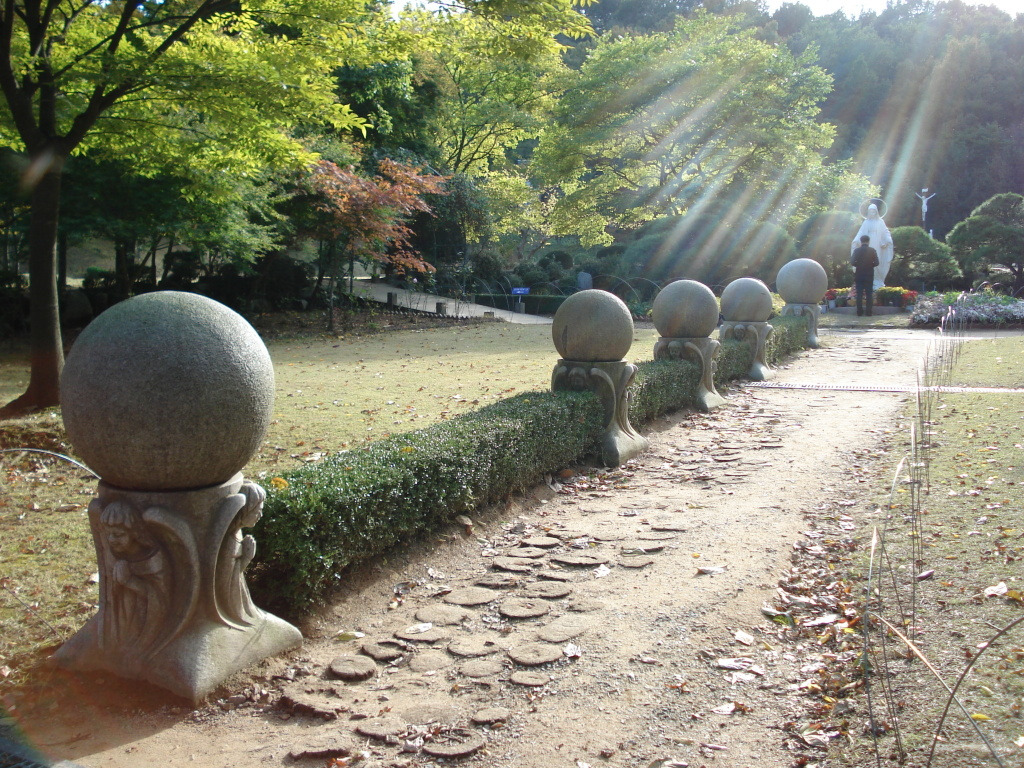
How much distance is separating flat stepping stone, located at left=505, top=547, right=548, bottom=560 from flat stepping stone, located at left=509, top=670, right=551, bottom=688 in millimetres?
1523

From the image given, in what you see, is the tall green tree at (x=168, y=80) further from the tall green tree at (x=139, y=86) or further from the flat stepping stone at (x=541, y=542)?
the flat stepping stone at (x=541, y=542)

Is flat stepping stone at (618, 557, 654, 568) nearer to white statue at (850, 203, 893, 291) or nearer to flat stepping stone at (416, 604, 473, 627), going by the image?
flat stepping stone at (416, 604, 473, 627)

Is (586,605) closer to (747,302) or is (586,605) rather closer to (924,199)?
(747,302)

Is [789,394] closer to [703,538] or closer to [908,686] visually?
[703,538]

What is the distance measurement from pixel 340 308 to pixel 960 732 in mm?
21103

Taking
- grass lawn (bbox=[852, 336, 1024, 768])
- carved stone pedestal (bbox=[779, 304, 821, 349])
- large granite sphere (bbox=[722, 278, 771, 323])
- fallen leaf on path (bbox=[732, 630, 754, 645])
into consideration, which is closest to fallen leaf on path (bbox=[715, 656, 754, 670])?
fallen leaf on path (bbox=[732, 630, 754, 645])

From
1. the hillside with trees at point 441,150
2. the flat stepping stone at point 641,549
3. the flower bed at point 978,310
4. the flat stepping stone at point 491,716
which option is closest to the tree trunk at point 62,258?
the hillside with trees at point 441,150

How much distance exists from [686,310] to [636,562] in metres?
5.72

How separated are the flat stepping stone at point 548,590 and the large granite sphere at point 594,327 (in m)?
3.30

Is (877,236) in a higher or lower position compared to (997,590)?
higher

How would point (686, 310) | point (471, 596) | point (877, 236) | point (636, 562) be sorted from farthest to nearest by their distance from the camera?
1. point (877, 236)
2. point (686, 310)
3. point (636, 562)
4. point (471, 596)

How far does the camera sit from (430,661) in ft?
12.4

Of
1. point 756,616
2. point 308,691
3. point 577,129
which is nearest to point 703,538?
point 756,616

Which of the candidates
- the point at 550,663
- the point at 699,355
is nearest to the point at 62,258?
the point at 699,355
